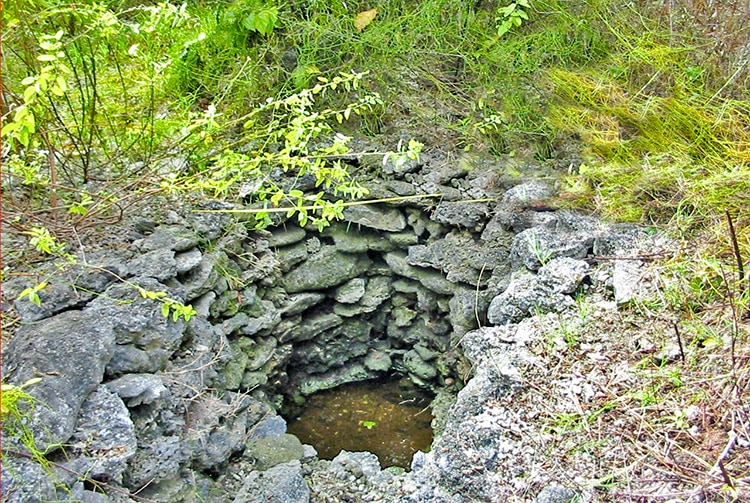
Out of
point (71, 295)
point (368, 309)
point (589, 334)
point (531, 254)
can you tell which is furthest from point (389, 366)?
point (71, 295)

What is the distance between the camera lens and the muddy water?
296cm

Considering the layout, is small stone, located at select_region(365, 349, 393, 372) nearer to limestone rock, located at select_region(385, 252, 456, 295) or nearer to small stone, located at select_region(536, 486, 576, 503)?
limestone rock, located at select_region(385, 252, 456, 295)

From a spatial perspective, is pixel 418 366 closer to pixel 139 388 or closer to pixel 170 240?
pixel 170 240

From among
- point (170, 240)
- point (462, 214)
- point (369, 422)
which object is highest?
point (170, 240)

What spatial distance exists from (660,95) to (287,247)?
5.39 ft

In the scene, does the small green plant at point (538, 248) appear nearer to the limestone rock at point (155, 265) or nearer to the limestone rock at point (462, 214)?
the limestone rock at point (462, 214)

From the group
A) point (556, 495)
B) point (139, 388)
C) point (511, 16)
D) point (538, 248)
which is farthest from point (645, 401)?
point (511, 16)

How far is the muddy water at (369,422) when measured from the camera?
9.71 ft

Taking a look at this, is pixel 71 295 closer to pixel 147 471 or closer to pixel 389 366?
pixel 147 471

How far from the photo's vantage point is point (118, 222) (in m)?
2.61

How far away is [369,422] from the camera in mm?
3117

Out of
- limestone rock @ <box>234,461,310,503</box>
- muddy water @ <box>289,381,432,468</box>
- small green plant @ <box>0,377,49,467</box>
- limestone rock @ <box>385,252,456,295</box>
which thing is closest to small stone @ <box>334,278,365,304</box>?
limestone rock @ <box>385,252,456,295</box>

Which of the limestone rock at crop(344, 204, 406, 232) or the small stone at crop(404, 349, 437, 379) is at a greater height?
the limestone rock at crop(344, 204, 406, 232)

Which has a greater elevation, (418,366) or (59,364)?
(59,364)
